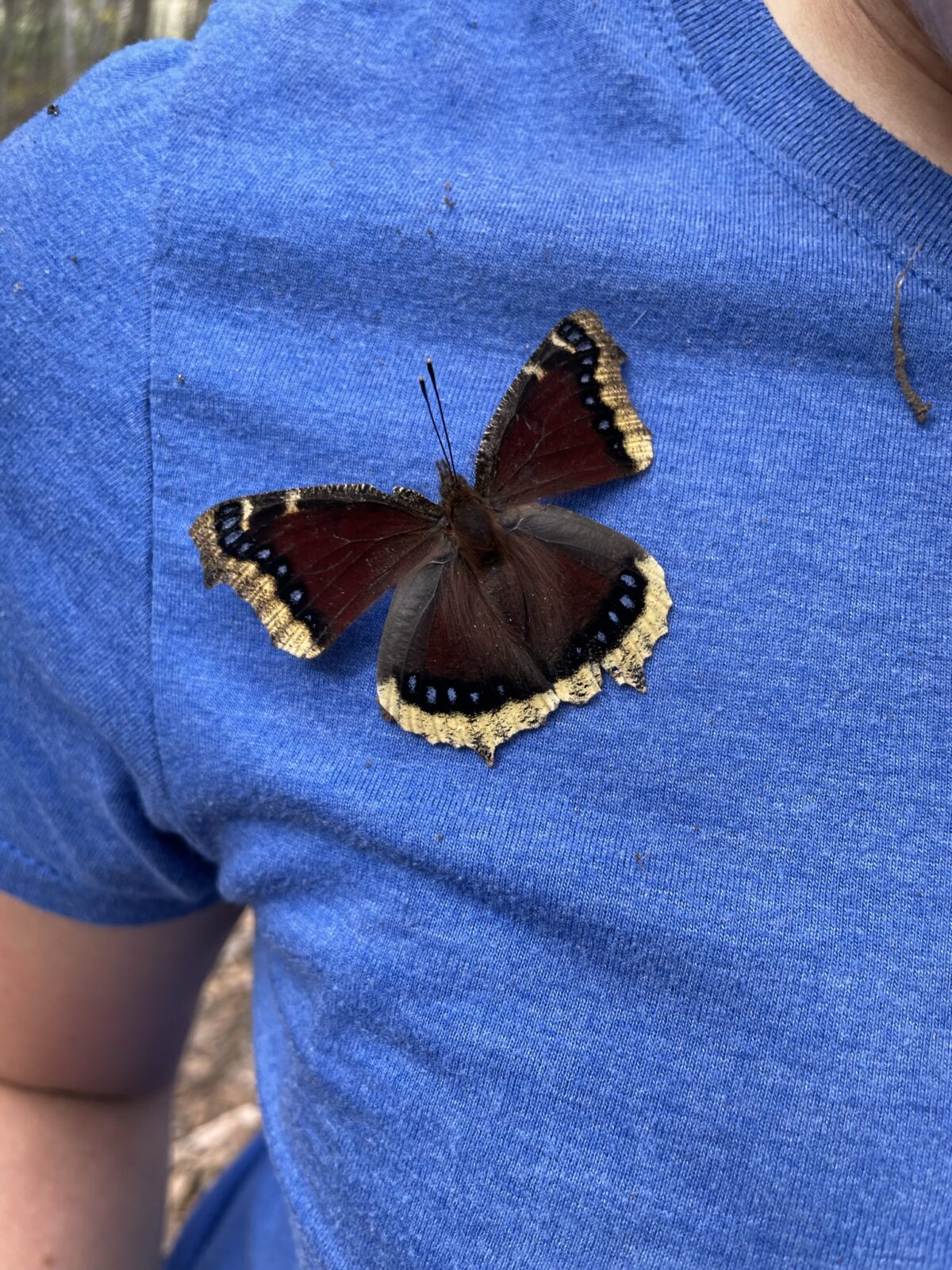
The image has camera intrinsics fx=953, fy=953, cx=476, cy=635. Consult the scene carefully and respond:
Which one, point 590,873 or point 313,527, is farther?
point 313,527

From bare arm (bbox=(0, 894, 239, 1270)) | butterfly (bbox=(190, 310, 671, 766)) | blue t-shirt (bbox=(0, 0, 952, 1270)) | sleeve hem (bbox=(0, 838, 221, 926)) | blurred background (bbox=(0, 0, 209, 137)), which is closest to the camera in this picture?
blue t-shirt (bbox=(0, 0, 952, 1270))

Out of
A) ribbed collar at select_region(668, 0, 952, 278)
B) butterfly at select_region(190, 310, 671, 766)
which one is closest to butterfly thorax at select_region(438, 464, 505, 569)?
butterfly at select_region(190, 310, 671, 766)

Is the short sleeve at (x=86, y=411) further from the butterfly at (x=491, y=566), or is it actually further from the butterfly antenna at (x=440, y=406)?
the butterfly antenna at (x=440, y=406)

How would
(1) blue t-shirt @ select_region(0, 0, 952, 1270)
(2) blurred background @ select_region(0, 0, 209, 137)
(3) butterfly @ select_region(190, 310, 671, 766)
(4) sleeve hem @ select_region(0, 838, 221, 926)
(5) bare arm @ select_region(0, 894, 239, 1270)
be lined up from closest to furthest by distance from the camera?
(1) blue t-shirt @ select_region(0, 0, 952, 1270) → (3) butterfly @ select_region(190, 310, 671, 766) → (4) sleeve hem @ select_region(0, 838, 221, 926) → (5) bare arm @ select_region(0, 894, 239, 1270) → (2) blurred background @ select_region(0, 0, 209, 137)

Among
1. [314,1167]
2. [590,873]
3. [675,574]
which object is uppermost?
[675,574]

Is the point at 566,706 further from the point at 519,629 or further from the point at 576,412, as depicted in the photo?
the point at 576,412

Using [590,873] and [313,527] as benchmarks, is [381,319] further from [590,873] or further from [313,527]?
[590,873]

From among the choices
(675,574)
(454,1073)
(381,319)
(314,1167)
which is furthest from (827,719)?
(314,1167)

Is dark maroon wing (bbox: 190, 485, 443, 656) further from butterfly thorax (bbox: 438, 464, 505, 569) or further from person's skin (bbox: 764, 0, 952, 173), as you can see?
person's skin (bbox: 764, 0, 952, 173)
